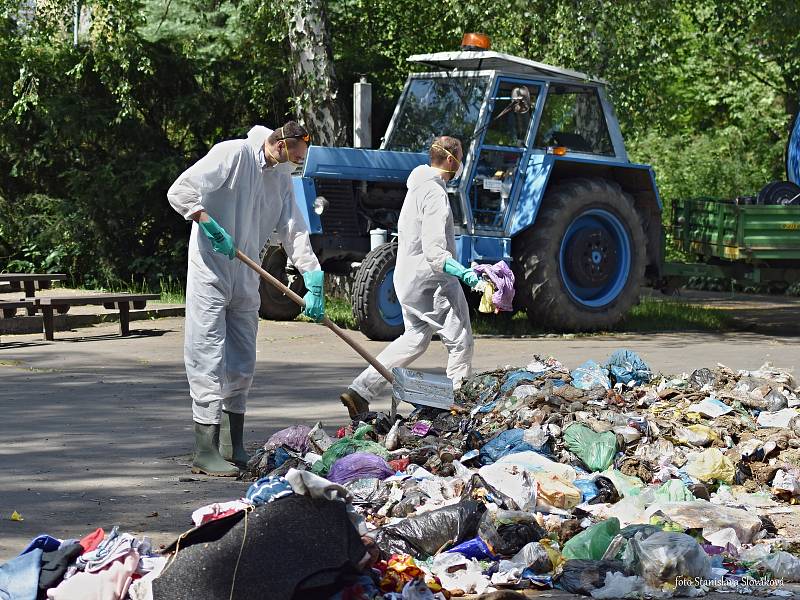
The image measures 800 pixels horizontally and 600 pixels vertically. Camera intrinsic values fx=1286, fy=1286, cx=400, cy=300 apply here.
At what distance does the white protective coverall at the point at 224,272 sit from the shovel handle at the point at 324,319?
117 mm

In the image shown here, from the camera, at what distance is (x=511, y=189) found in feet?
45.0

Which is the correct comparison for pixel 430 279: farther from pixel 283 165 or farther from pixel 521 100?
pixel 521 100

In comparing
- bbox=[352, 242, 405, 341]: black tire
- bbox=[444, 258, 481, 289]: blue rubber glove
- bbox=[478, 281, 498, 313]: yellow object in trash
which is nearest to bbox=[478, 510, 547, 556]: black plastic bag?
bbox=[444, 258, 481, 289]: blue rubber glove

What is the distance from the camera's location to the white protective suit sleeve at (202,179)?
6891 millimetres

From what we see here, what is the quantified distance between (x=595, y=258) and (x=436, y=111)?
2.42 m

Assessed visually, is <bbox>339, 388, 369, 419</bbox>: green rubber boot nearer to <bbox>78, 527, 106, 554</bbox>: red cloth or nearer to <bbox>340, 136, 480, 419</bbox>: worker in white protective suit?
<bbox>340, 136, 480, 419</bbox>: worker in white protective suit

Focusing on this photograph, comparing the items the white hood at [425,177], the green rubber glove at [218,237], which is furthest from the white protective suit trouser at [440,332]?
the green rubber glove at [218,237]

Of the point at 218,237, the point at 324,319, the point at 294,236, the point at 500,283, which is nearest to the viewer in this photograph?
the point at 218,237

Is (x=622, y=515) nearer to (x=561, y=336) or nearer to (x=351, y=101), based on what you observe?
(x=561, y=336)

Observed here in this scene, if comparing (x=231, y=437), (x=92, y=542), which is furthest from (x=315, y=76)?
(x=92, y=542)

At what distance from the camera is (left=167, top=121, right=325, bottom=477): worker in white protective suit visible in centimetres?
695

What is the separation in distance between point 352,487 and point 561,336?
813 centimetres

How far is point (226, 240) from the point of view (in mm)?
6805

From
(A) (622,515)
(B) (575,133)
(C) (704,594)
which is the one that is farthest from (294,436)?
(B) (575,133)
